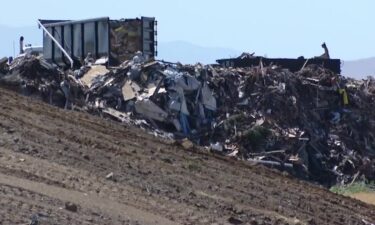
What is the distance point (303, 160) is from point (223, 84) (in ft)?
9.54

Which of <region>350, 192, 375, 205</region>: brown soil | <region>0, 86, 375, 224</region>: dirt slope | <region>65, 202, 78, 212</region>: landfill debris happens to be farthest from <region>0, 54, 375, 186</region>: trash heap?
<region>65, 202, 78, 212</region>: landfill debris

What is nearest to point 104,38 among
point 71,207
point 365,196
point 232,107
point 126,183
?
point 232,107

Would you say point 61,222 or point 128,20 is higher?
point 128,20

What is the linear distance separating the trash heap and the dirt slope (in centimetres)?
538

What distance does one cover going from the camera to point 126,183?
12297 mm

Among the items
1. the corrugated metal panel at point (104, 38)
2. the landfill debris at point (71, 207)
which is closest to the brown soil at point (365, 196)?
the corrugated metal panel at point (104, 38)

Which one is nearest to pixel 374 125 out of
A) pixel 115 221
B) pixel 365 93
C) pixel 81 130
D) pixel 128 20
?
pixel 365 93

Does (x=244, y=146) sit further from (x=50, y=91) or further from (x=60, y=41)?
(x=60, y=41)

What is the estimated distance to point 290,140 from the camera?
23984 millimetres

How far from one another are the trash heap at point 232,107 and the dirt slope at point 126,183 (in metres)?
5.38

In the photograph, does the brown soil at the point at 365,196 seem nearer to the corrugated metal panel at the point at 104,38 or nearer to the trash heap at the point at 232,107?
the trash heap at the point at 232,107

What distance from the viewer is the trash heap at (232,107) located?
23.0 m

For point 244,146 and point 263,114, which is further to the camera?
point 263,114

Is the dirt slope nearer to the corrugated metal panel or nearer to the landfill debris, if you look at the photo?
the landfill debris
